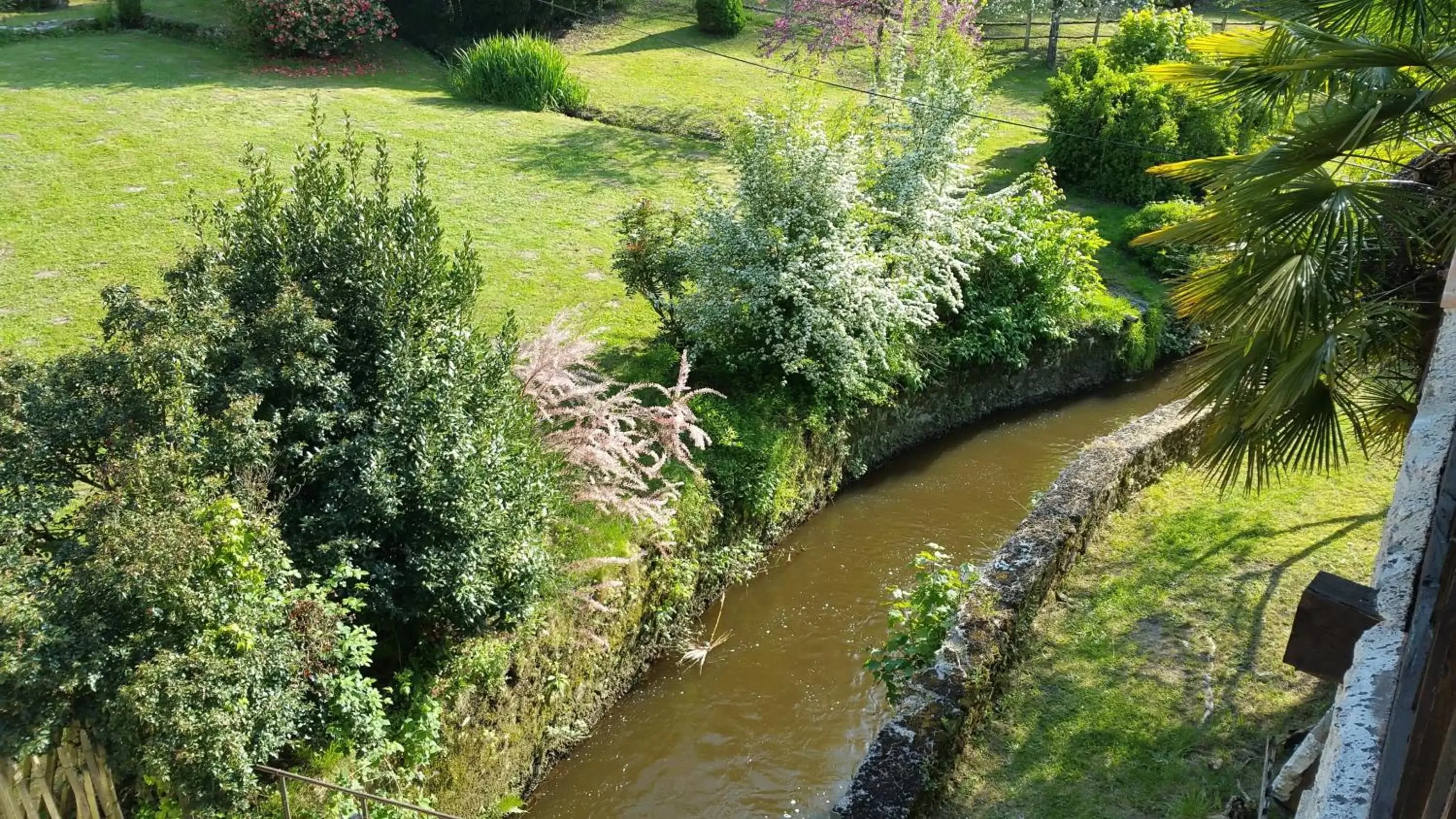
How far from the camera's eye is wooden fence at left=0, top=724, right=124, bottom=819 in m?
4.49

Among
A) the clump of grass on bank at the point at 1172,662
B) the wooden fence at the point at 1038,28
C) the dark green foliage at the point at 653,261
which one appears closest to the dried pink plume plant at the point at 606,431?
the dark green foliage at the point at 653,261

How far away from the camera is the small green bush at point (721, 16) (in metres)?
25.5

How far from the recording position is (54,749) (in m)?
4.63

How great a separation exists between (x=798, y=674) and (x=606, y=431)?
2.66 metres

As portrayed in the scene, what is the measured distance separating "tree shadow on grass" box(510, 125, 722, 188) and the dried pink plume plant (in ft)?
28.2

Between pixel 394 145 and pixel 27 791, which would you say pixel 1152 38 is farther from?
pixel 27 791

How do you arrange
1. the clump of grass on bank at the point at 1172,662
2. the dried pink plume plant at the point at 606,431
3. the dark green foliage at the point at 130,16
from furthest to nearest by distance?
the dark green foliage at the point at 130,16 < the dried pink plume plant at the point at 606,431 < the clump of grass on bank at the point at 1172,662

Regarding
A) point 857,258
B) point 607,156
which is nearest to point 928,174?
point 857,258

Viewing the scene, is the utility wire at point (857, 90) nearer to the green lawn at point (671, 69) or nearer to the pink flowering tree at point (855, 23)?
the green lawn at point (671, 69)

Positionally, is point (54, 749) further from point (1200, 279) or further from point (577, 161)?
point (577, 161)

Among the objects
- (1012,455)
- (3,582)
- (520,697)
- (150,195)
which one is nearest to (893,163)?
(1012,455)

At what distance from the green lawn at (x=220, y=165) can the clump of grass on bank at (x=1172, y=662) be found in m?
6.18

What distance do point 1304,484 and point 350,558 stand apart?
8.97 meters

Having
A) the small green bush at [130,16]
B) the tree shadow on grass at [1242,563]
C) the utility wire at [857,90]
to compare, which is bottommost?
the tree shadow on grass at [1242,563]
